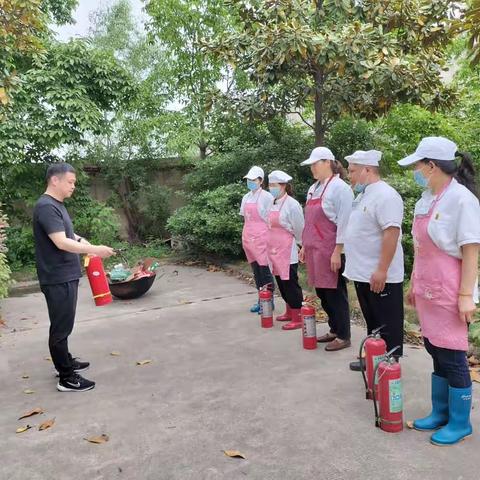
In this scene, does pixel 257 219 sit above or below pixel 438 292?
above

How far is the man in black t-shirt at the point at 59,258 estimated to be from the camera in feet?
12.3

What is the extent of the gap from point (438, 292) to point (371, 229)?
951 mm

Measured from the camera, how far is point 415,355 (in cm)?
434

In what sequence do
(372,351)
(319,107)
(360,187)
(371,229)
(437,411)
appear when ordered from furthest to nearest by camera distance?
(319,107)
(360,187)
(371,229)
(372,351)
(437,411)

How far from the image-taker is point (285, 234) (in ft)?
17.1

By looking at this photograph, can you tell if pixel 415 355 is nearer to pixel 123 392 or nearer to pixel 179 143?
pixel 123 392

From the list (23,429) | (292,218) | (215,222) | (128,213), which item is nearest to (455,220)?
(292,218)

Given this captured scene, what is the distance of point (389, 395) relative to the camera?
297 cm

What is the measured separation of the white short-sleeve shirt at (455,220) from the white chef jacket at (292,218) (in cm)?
241

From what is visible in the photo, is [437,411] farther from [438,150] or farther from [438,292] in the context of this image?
[438,150]

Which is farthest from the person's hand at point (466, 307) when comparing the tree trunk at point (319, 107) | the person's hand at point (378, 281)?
the tree trunk at point (319, 107)

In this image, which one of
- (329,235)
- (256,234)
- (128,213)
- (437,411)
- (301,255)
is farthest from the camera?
(128,213)

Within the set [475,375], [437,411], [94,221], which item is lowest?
[475,375]

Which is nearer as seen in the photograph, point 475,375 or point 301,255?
point 475,375
